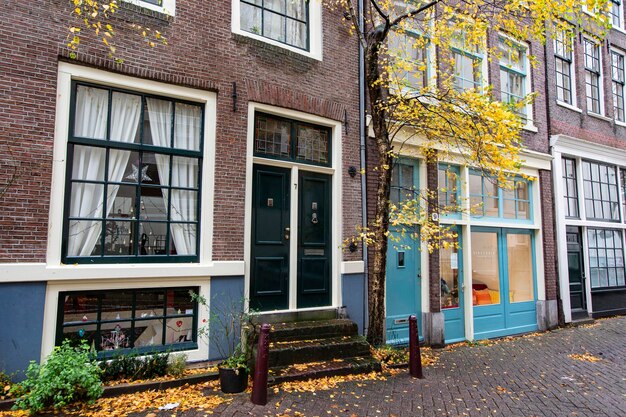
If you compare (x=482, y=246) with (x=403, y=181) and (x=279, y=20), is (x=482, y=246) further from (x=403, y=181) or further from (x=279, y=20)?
(x=279, y=20)

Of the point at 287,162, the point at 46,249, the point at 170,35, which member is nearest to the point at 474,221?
the point at 287,162

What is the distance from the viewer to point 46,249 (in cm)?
530

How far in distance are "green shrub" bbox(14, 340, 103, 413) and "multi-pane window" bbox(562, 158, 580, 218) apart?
Result: 40.4ft

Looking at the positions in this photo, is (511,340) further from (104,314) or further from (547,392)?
(104,314)

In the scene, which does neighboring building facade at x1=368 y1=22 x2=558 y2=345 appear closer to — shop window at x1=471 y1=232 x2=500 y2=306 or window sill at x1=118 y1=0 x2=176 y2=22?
shop window at x1=471 y1=232 x2=500 y2=306

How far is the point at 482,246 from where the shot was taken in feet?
32.9

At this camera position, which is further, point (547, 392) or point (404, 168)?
point (404, 168)

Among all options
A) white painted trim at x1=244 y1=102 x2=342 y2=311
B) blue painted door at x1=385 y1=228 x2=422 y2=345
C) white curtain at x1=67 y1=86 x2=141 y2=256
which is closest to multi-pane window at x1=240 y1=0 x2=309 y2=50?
white painted trim at x1=244 y1=102 x2=342 y2=311

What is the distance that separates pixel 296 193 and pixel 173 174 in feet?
7.08

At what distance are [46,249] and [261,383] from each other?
325 cm

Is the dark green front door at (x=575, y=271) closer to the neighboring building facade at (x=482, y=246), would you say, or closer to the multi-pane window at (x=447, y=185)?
the neighboring building facade at (x=482, y=246)

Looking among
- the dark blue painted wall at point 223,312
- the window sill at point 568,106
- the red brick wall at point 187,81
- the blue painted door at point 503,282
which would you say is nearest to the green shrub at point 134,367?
the dark blue painted wall at point 223,312

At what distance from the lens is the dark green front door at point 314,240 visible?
24.3 ft

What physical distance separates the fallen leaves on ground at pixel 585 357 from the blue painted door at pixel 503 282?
1.86 m
